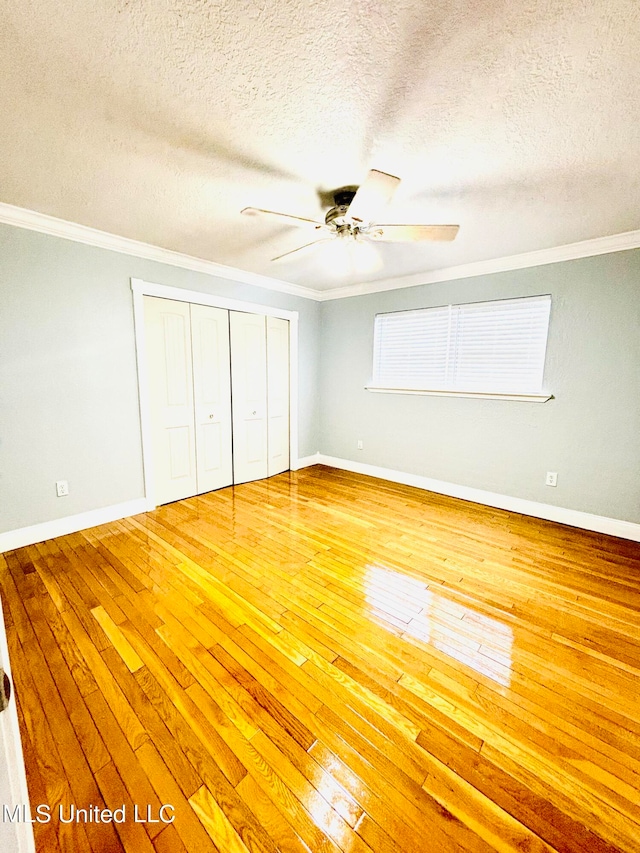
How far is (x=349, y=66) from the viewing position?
4.12 ft

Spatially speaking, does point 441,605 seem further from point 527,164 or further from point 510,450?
point 527,164

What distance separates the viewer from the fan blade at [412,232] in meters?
2.03

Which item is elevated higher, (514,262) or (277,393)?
(514,262)

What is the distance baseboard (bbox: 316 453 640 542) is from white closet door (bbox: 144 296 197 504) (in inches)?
87.9

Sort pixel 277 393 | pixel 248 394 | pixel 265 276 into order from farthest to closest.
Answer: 1. pixel 277 393
2. pixel 248 394
3. pixel 265 276

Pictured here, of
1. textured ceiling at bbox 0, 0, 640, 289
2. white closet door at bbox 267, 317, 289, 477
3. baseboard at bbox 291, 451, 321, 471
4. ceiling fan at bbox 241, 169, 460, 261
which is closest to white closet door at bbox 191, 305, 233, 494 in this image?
white closet door at bbox 267, 317, 289, 477

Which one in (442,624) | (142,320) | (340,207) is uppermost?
(340,207)

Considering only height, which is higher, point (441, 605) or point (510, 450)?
point (510, 450)

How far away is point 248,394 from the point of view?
405cm

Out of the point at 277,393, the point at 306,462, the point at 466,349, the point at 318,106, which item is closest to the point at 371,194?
the point at 318,106

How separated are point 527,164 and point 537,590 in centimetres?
247

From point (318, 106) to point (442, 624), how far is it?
2567 millimetres

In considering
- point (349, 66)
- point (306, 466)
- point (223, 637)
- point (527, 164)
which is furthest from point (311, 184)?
point (306, 466)

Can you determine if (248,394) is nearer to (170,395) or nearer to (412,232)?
(170,395)
